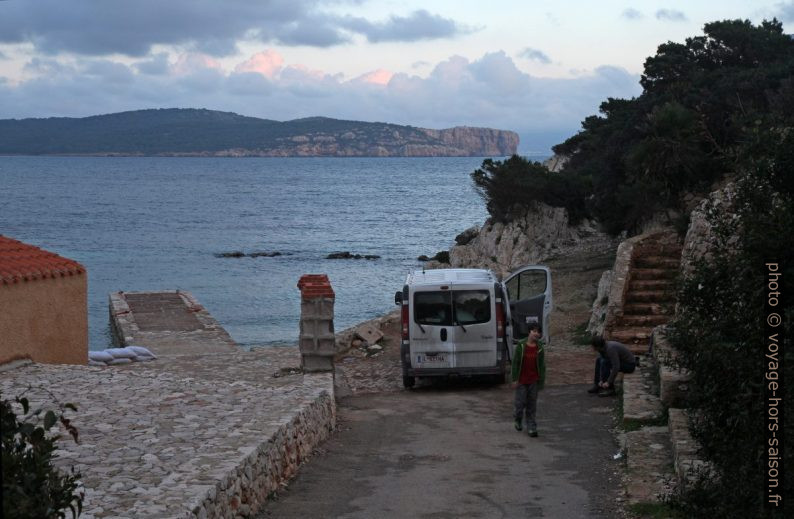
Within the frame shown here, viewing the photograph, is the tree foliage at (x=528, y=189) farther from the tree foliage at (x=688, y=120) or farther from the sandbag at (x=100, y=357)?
the sandbag at (x=100, y=357)

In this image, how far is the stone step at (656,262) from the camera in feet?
77.2

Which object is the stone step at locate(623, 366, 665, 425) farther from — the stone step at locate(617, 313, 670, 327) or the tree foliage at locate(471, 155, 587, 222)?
the tree foliage at locate(471, 155, 587, 222)

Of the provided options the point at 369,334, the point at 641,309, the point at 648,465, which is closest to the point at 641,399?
the point at 648,465

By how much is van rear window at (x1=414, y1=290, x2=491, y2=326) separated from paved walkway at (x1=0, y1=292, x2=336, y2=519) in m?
2.42

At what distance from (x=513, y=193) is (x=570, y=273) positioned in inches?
572

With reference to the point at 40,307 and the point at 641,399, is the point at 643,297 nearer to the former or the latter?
the point at 641,399

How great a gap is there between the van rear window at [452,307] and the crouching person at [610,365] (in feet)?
6.86

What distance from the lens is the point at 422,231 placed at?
289 feet

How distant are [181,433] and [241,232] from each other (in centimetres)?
7419

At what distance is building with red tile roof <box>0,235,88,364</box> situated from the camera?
1634 centimetres

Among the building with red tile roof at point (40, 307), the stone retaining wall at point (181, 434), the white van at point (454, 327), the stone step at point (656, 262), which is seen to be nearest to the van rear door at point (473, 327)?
the white van at point (454, 327)

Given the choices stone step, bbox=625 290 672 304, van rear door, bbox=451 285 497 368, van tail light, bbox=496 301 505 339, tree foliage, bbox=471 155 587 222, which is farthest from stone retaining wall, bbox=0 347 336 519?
tree foliage, bbox=471 155 587 222

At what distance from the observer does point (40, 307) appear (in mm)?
17312

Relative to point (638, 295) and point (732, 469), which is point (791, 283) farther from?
point (638, 295)
